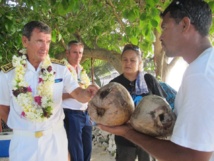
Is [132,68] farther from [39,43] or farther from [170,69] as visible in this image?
[170,69]

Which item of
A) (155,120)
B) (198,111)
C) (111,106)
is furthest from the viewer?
(111,106)

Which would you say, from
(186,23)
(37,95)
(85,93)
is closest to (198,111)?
(186,23)

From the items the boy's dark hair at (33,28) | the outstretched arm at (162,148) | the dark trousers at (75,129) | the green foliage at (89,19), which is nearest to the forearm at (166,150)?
the outstretched arm at (162,148)

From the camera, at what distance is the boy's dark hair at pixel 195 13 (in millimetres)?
1341

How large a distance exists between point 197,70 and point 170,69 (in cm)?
499

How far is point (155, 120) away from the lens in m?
1.54

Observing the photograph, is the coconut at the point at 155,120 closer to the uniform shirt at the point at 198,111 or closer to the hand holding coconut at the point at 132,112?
the hand holding coconut at the point at 132,112

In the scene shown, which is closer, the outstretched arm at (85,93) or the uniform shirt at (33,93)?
the outstretched arm at (85,93)

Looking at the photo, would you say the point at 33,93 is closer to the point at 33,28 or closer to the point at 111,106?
the point at 33,28

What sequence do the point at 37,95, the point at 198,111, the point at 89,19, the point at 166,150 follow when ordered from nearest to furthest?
the point at 198,111 < the point at 166,150 < the point at 37,95 < the point at 89,19

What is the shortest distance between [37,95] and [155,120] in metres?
1.70

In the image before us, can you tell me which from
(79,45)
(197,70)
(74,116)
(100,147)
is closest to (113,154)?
(100,147)

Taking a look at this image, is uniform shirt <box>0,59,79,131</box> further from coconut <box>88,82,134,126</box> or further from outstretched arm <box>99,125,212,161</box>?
outstretched arm <box>99,125,212,161</box>

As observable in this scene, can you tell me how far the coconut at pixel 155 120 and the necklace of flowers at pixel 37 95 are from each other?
1443mm
